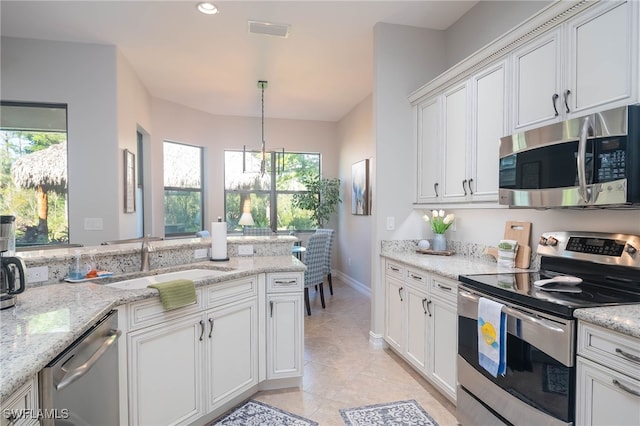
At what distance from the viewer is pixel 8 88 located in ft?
11.2

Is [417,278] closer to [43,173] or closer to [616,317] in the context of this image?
[616,317]

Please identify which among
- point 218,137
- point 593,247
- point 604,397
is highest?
point 218,137

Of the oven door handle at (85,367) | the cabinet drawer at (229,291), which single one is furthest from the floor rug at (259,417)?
the oven door handle at (85,367)

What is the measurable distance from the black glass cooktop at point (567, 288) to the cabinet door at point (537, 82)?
0.86 meters

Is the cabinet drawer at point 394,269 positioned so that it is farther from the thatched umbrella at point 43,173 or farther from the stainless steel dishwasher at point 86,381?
the thatched umbrella at point 43,173

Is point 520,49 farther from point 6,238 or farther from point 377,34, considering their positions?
point 6,238

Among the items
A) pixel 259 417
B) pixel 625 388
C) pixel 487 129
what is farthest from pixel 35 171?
pixel 625 388

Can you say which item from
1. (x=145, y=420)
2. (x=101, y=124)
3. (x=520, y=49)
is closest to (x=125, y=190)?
(x=101, y=124)

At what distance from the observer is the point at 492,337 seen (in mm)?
1750

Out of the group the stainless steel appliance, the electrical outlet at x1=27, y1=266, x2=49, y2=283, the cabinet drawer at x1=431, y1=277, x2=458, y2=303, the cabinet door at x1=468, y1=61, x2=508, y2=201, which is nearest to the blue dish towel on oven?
the stainless steel appliance

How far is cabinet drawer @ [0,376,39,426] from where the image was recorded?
88cm

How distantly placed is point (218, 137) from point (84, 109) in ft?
8.82

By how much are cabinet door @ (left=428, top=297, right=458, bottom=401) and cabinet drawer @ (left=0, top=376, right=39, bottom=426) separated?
6.81 ft

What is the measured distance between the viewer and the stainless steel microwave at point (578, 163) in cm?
151
